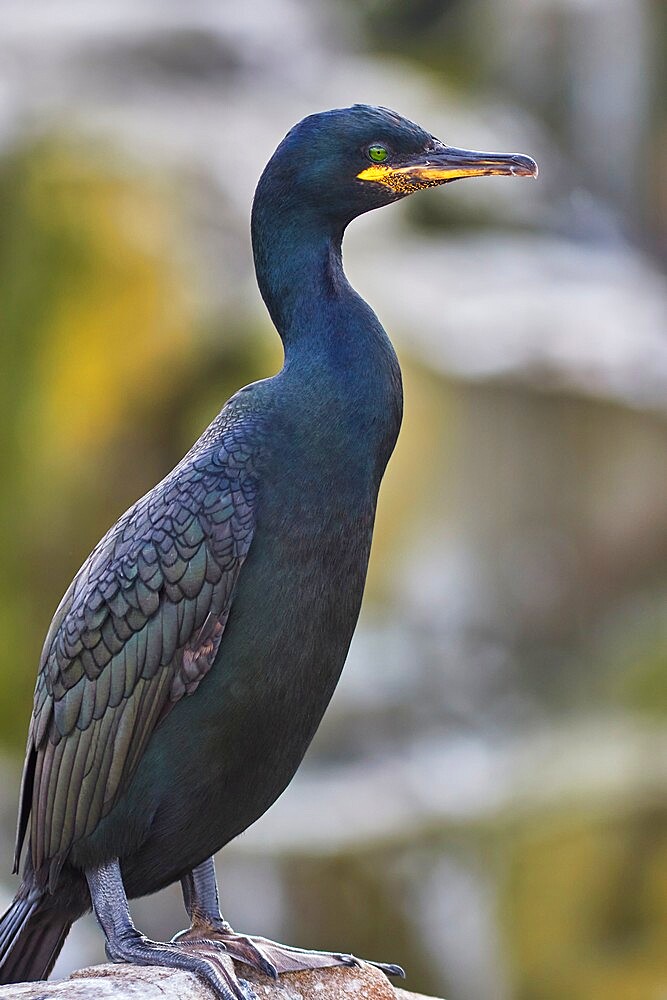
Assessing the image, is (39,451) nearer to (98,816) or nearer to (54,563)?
(54,563)

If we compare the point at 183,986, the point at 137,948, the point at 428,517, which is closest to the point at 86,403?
the point at 428,517

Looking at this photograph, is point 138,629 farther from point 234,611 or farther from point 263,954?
point 263,954

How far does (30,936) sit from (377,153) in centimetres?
215

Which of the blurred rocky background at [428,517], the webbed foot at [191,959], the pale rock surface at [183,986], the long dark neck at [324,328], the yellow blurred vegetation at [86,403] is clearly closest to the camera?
the pale rock surface at [183,986]

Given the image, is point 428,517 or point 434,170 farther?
point 428,517

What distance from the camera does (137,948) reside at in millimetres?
3678

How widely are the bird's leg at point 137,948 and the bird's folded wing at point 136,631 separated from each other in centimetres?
Result: 13

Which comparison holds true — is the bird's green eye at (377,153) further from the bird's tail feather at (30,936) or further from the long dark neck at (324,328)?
the bird's tail feather at (30,936)

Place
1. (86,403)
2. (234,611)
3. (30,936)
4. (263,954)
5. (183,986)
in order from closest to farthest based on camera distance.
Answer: (183,986), (234,611), (263,954), (30,936), (86,403)

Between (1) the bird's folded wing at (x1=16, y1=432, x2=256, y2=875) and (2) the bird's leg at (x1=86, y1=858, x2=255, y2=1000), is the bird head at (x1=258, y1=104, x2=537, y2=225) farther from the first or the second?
(2) the bird's leg at (x1=86, y1=858, x2=255, y2=1000)

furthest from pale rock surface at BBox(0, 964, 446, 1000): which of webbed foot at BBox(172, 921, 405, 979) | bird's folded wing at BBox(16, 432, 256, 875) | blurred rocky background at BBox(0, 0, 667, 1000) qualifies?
blurred rocky background at BBox(0, 0, 667, 1000)

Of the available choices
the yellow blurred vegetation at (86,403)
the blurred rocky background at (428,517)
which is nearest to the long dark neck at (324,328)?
the blurred rocky background at (428,517)

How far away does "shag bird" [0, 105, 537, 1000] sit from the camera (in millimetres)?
3633

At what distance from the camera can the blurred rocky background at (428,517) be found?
7.80m
